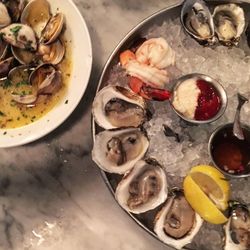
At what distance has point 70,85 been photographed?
159cm

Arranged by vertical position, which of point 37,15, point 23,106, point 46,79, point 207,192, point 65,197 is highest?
point 37,15

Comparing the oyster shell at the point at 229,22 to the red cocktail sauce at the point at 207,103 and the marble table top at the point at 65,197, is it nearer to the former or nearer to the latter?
the red cocktail sauce at the point at 207,103

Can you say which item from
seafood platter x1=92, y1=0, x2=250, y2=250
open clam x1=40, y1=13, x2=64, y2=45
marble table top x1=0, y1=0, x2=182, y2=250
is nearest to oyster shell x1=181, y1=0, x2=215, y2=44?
seafood platter x1=92, y1=0, x2=250, y2=250

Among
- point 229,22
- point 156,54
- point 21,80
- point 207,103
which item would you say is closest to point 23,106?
point 21,80

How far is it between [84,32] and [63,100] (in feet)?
0.68

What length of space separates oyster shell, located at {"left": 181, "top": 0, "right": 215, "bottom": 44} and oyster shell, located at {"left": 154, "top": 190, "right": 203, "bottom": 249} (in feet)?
1.49

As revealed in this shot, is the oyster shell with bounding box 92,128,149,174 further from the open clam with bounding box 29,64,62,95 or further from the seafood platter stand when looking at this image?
the open clam with bounding box 29,64,62,95

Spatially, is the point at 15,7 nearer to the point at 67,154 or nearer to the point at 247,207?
the point at 67,154

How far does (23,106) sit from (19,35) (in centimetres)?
21

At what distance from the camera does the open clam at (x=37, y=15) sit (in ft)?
5.35

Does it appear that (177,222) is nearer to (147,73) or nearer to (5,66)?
(147,73)

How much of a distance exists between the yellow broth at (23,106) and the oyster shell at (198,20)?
0.37 m

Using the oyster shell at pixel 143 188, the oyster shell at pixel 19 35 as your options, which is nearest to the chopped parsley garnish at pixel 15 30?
the oyster shell at pixel 19 35

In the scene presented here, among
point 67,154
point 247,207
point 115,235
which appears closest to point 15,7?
point 67,154
